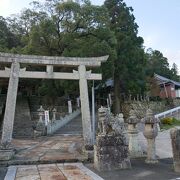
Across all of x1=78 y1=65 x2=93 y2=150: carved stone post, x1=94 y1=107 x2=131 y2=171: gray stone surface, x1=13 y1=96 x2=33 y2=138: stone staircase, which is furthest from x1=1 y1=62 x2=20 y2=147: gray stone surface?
x1=13 y1=96 x2=33 y2=138: stone staircase

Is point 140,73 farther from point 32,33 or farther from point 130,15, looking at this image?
point 32,33

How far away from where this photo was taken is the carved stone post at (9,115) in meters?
11.0

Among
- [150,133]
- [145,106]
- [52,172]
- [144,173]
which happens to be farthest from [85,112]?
[145,106]

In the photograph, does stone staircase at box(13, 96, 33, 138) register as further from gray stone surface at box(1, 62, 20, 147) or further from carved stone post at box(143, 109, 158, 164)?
carved stone post at box(143, 109, 158, 164)

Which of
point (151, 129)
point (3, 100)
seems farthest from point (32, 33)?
point (151, 129)

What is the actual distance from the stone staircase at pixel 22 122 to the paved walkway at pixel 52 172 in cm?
1136

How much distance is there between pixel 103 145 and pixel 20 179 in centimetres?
259

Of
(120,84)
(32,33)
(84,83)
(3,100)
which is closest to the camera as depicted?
(84,83)

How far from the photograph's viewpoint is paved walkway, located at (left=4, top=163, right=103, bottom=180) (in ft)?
25.8

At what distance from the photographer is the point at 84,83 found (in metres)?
12.7

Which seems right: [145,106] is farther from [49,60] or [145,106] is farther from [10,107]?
[10,107]

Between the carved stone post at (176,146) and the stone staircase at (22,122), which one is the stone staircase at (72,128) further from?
the carved stone post at (176,146)

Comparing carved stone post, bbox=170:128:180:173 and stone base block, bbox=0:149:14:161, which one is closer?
carved stone post, bbox=170:128:180:173

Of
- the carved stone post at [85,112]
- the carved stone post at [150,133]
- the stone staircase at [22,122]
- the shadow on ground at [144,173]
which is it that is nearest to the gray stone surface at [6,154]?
the carved stone post at [85,112]
